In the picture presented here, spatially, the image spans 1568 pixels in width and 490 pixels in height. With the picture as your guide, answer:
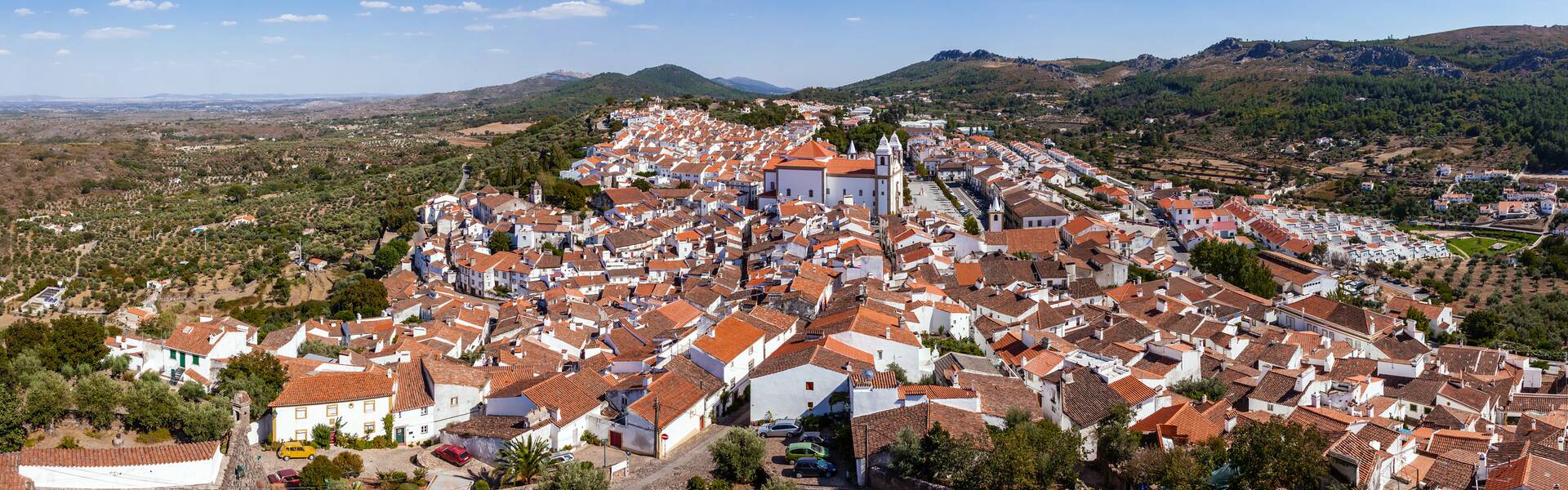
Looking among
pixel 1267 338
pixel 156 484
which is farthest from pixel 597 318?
pixel 1267 338

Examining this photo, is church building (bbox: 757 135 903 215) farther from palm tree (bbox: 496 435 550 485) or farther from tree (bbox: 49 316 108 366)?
palm tree (bbox: 496 435 550 485)

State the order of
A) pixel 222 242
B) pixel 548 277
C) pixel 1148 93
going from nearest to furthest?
pixel 548 277, pixel 222 242, pixel 1148 93

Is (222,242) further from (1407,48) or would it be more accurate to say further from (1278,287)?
(1407,48)

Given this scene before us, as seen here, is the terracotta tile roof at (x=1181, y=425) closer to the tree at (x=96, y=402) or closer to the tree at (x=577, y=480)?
the tree at (x=577, y=480)

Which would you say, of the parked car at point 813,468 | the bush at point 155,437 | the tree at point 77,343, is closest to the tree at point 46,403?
the bush at point 155,437

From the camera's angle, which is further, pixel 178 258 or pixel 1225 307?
pixel 178 258

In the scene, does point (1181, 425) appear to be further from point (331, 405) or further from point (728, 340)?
point (331, 405)

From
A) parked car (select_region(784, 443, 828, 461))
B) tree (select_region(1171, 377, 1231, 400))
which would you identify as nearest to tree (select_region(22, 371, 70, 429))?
parked car (select_region(784, 443, 828, 461))
